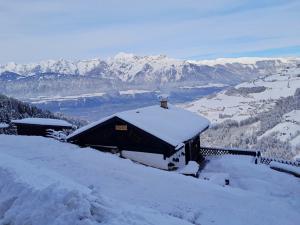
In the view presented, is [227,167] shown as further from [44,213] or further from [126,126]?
[44,213]

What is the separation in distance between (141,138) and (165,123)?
330 cm

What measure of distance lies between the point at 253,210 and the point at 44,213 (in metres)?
8.33

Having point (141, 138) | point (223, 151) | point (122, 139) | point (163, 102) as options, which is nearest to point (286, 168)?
point (223, 151)

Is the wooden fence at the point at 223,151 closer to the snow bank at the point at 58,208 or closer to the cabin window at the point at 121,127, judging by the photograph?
the cabin window at the point at 121,127

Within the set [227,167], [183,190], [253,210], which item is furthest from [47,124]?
[253,210]

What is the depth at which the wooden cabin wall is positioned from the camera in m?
25.2

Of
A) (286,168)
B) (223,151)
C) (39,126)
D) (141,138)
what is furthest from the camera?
(223,151)

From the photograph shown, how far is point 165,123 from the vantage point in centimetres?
2845

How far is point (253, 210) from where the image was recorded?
1505cm

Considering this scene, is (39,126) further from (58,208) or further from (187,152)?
(58,208)

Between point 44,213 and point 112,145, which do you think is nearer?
point 44,213

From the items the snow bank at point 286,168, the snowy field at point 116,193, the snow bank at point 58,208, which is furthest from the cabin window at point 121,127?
the snow bank at point 58,208

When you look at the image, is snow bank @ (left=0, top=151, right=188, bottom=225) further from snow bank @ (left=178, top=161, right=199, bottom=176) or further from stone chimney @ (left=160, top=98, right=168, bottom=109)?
stone chimney @ (left=160, top=98, right=168, bottom=109)

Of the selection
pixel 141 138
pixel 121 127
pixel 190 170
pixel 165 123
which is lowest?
pixel 190 170
